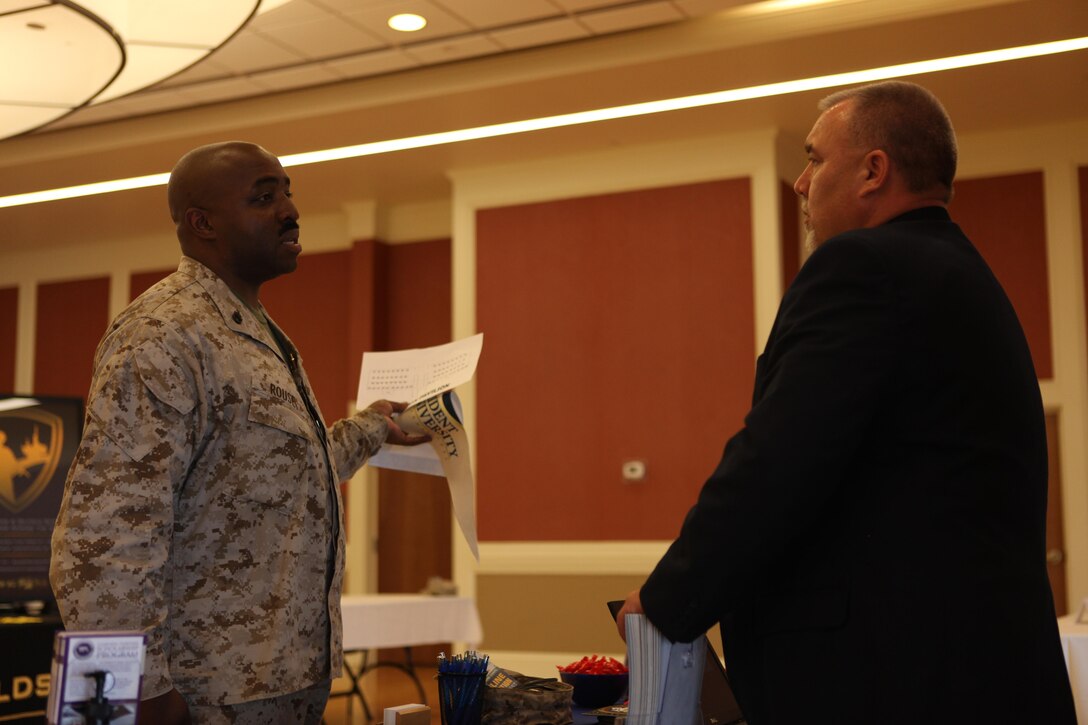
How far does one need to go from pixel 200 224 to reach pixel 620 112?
6.12 m

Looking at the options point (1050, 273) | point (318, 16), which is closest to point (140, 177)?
point (318, 16)

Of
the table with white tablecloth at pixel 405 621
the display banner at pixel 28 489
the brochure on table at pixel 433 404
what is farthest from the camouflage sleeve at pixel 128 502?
the table with white tablecloth at pixel 405 621

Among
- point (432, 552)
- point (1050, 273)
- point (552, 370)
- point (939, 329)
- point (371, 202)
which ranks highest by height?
point (371, 202)

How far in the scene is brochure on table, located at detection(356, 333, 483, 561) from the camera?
97.0 inches

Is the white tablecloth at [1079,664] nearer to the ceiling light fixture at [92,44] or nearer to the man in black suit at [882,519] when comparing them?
the man in black suit at [882,519]

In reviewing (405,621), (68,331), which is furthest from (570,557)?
(68,331)

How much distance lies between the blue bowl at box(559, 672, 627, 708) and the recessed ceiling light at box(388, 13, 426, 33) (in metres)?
5.48

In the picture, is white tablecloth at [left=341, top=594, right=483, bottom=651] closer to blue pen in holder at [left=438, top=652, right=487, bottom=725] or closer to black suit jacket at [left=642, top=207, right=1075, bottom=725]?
blue pen in holder at [left=438, top=652, right=487, bottom=725]

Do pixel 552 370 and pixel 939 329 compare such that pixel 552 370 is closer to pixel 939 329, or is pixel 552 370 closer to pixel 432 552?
pixel 432 552

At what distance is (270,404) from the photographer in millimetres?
2092

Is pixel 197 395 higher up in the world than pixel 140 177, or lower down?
lower down

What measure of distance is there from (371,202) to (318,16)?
3.38m

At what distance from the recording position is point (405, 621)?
6672 millimetres

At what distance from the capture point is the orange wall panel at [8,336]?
11602 millimetres
